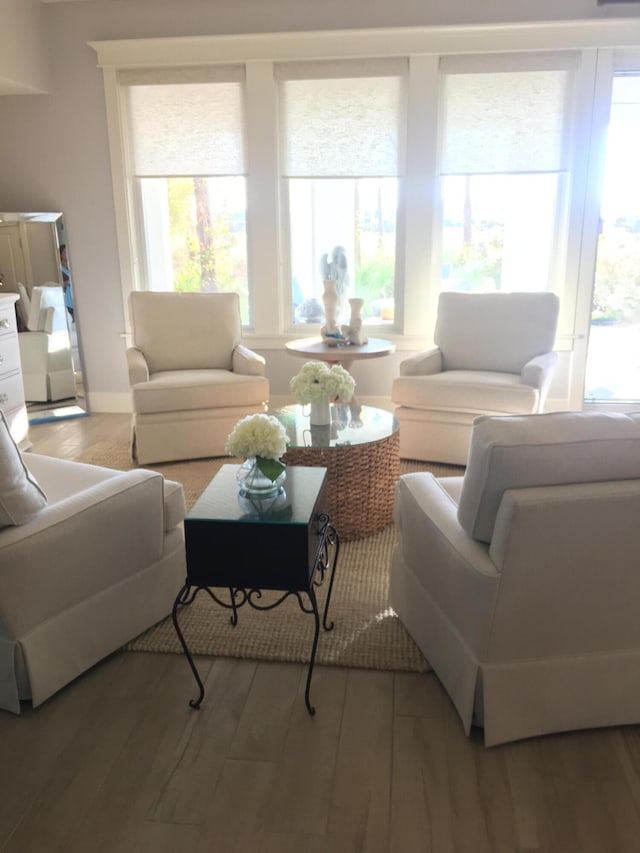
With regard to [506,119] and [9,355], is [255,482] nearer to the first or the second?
[9,355]

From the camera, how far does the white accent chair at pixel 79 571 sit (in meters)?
1.94

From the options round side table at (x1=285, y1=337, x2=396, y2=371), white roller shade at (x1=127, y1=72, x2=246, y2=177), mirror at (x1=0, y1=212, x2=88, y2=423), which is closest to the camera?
round side table at (x1=285, y1=337, x2=396, y2=371)

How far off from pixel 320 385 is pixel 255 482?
93cm

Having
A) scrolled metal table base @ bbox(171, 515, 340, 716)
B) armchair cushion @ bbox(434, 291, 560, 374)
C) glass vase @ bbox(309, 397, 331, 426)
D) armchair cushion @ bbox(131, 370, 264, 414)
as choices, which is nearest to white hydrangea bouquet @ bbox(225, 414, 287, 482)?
scrolled metal table base @ bbox(171, 515, 340, 716)

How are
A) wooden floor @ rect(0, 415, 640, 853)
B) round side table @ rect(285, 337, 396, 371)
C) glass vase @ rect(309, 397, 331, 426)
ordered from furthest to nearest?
1. round side table @ rect(285, 337, 396, 371)
2. glass vase @ rect(309, 397, 331, 426)
3. wooden floor @ rect(0, 415, 640, 853)

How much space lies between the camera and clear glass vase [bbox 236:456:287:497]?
2.09 metres

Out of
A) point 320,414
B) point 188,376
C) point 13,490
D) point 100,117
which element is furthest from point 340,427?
point 100,117

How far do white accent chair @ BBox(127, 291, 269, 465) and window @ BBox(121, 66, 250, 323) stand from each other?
26.7 inches

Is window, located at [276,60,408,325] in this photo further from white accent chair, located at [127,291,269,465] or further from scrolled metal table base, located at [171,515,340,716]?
scrolled metal table base, located at [171,515,340,716]

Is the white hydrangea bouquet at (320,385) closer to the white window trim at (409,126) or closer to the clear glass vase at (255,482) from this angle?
the clear glass vase at (255,482)

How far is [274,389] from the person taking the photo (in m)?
5.11

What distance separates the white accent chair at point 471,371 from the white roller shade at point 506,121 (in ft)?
3.05

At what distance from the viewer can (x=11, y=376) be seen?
432 cm

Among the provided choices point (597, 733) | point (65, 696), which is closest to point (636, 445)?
point (597, 733)
